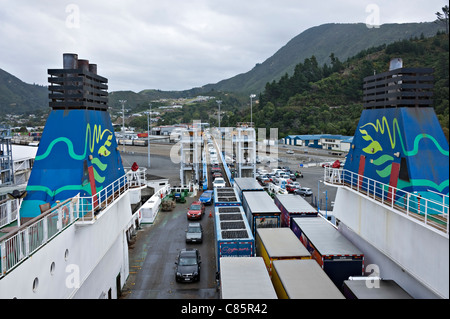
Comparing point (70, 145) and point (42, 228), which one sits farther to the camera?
point (70, 145)

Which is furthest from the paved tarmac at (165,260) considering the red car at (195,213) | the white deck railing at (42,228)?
the white deck railing at (42,228)

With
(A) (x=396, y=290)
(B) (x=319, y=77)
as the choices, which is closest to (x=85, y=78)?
(A) (x=396, y=290)

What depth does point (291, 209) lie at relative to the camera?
18.8 m

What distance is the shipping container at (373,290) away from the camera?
30.0ft

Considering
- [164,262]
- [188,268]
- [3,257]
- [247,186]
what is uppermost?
[3,257]

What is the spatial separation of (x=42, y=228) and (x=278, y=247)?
28.0 feet

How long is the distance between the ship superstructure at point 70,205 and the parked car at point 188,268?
9.31 ft

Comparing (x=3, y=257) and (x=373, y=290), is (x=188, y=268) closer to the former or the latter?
(x=373, y=290)

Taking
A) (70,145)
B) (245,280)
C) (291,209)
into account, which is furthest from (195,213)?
(70,145)

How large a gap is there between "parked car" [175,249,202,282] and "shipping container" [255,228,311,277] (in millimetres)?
2889

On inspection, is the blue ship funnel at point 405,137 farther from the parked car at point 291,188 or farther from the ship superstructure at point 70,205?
the parked car at point 291,188

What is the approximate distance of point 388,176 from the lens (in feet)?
33.8

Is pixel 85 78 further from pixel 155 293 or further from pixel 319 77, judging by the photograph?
pixel 319 77

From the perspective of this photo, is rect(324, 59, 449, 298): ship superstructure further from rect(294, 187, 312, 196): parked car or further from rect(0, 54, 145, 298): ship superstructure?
rect(294, 187, 312, 196): parked car
